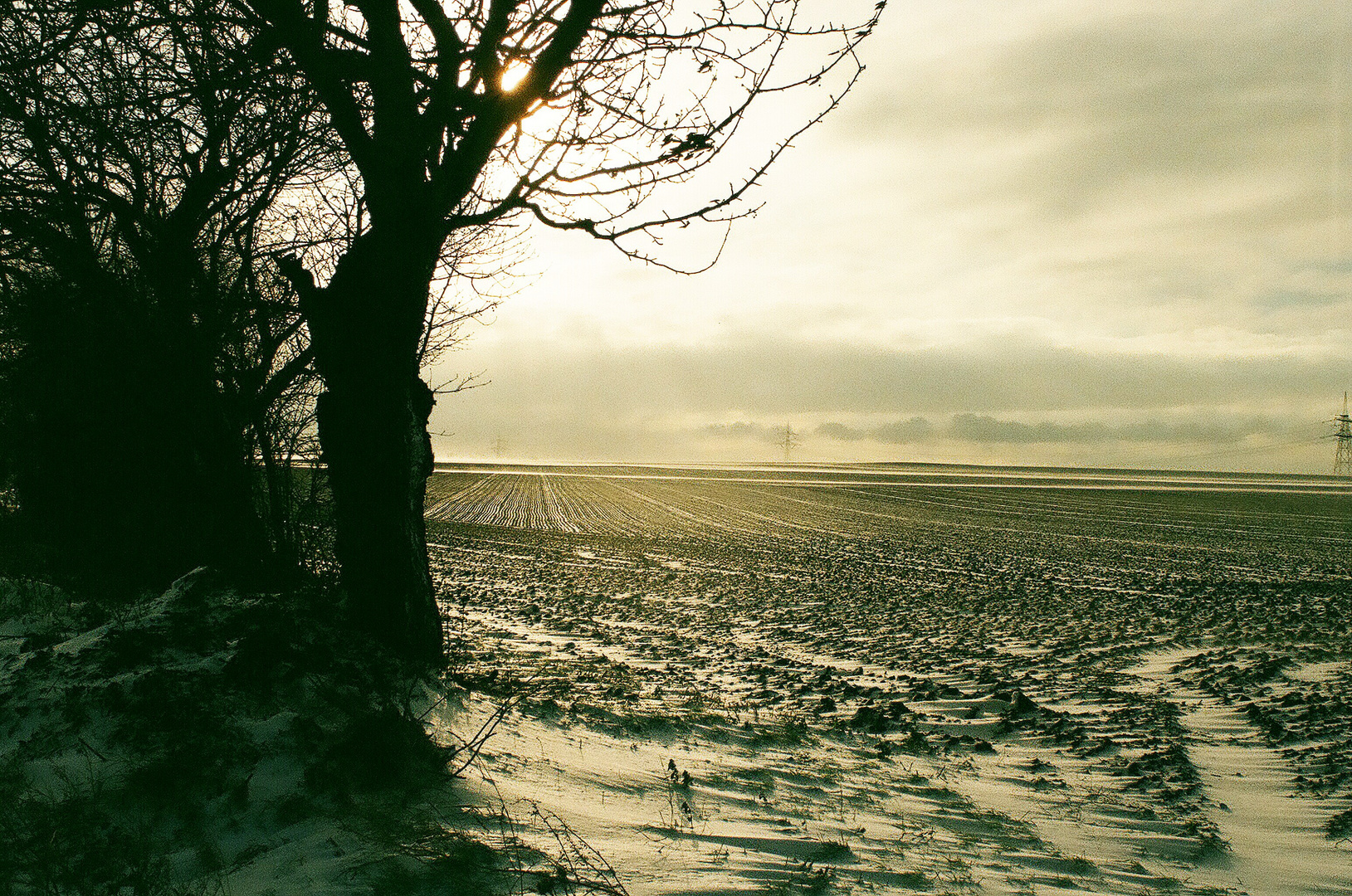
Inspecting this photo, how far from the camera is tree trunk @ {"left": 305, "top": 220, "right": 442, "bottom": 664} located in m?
5.91

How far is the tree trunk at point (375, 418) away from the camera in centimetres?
591

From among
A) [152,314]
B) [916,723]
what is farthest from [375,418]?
[916,723]

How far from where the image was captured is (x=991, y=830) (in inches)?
177

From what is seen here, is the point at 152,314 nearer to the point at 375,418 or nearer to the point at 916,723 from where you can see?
the point at 375,418

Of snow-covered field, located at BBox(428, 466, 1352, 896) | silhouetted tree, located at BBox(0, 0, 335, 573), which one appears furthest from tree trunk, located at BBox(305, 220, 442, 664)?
silhouetted tree, located at BBox(0, 0, 335, 573)

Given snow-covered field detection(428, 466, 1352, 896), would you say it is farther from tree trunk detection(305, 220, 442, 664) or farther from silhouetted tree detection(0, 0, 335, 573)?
silhouetted tree detection(0, 0, 335, 573)

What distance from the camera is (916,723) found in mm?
6879

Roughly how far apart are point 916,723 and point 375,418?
5.16 m

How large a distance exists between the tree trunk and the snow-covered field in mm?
1099

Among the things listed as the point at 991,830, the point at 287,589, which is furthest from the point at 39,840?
the point at 991,830

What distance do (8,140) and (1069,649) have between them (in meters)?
13.1

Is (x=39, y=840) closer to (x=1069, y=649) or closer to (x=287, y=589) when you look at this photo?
(x=287, y=589)

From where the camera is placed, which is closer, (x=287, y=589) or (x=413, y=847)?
(x=413, y=847)

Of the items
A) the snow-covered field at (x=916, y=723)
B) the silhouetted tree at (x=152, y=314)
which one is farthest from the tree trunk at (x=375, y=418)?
the silhouetted tree at (x=152, y=314)
